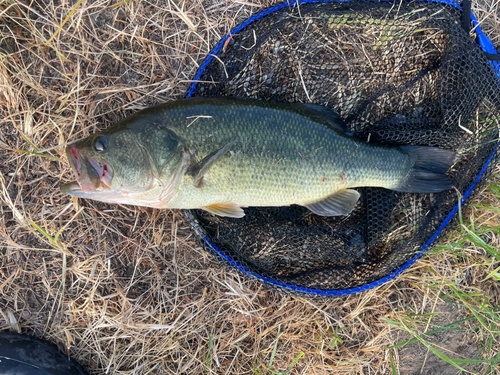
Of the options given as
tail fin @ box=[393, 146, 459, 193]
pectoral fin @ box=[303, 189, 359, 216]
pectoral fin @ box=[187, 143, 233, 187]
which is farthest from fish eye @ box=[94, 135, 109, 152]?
tail fin @ box=[393, 146, 459, 193]

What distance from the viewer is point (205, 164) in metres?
2.01

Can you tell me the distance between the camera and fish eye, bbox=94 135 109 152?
6.37 ft

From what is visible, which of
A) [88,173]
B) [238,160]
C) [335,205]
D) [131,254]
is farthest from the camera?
[131,254]

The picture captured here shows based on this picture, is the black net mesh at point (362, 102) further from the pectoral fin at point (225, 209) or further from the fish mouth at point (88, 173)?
the fish mouth at point (88, 173)

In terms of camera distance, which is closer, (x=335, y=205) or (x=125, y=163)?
(x=125, y=163)

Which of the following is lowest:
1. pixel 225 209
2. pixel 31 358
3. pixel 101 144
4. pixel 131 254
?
pixel 31 358

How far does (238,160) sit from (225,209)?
0.37 meters

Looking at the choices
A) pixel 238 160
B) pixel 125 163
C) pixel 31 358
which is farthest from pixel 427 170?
pixel 31 358

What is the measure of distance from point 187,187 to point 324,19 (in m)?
1.68

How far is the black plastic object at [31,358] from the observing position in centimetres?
251

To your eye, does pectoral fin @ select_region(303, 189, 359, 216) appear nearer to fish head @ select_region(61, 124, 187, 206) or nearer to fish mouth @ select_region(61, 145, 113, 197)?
fish head @ select_region(61, 124, 187, 206)

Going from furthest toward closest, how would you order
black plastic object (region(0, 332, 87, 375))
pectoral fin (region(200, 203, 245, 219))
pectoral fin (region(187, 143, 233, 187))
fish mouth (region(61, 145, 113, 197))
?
black plastic object (region(0, 332, 87, 375)) → pectoral fin (region(200, 203, 245, 219)) → pectoral fin (region(187, 143, 233, 187)) → fish mouth (region(61, 145, 113, 197))

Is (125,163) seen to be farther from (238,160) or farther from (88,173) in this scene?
(238,160)

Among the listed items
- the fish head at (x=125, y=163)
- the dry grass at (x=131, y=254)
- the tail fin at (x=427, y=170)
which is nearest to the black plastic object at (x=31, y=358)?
the dry grass at (x=131, y=254)
